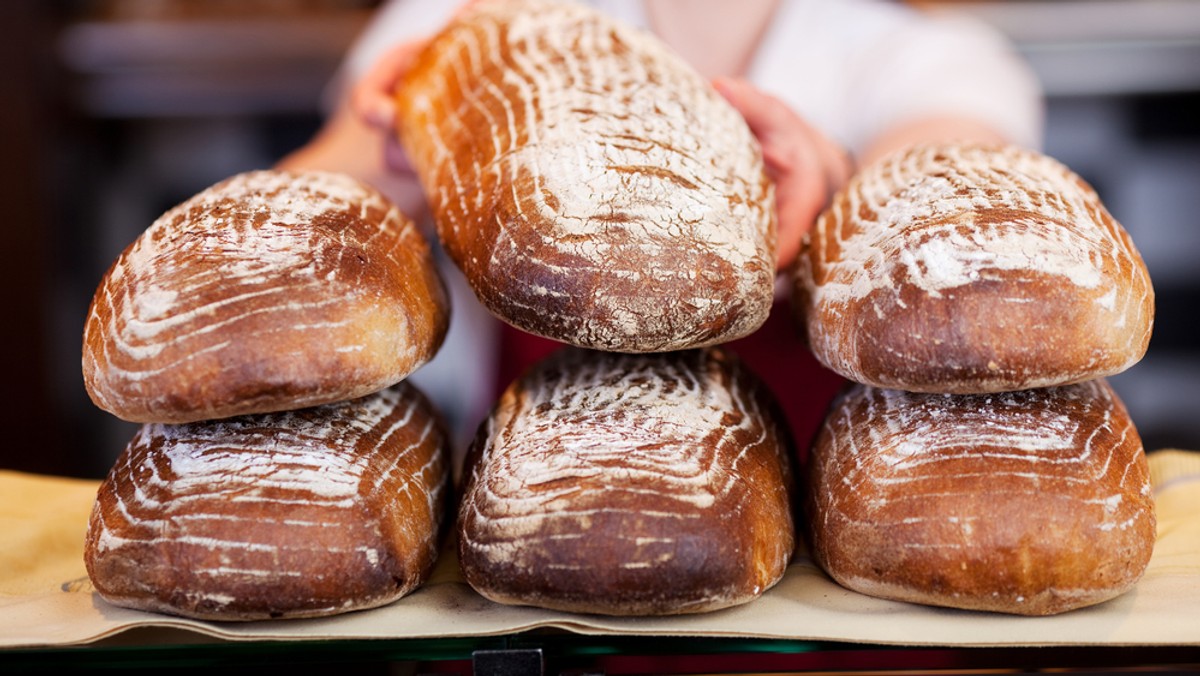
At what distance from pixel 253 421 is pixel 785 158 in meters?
0.59

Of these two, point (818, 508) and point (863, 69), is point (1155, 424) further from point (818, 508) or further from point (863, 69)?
point (818, 508)

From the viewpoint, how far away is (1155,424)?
2766 mm

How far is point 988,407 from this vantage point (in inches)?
31.8

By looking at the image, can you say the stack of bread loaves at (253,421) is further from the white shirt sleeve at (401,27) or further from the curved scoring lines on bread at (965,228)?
the white shirt sleeve at (401,27)

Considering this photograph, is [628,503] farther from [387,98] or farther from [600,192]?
Result: [387,98]

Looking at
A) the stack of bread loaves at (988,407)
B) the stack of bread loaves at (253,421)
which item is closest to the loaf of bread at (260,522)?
the stack of bread loaves at (253,421)

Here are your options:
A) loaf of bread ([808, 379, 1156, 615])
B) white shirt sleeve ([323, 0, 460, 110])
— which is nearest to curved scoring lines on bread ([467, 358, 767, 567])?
loaf of bread ([808, 379, 1156, 615])

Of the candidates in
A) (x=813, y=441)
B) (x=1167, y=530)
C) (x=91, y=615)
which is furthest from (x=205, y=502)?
(x=1167, y=530)

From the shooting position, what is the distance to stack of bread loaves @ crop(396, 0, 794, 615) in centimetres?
73

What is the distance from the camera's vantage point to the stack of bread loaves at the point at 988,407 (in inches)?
29.3

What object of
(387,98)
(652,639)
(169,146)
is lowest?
(169,146)

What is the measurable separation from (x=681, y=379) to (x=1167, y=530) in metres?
0.45

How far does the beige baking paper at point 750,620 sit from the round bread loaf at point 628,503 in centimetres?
2

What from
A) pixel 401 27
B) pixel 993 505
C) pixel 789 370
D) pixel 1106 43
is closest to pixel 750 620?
pixel 993 505
